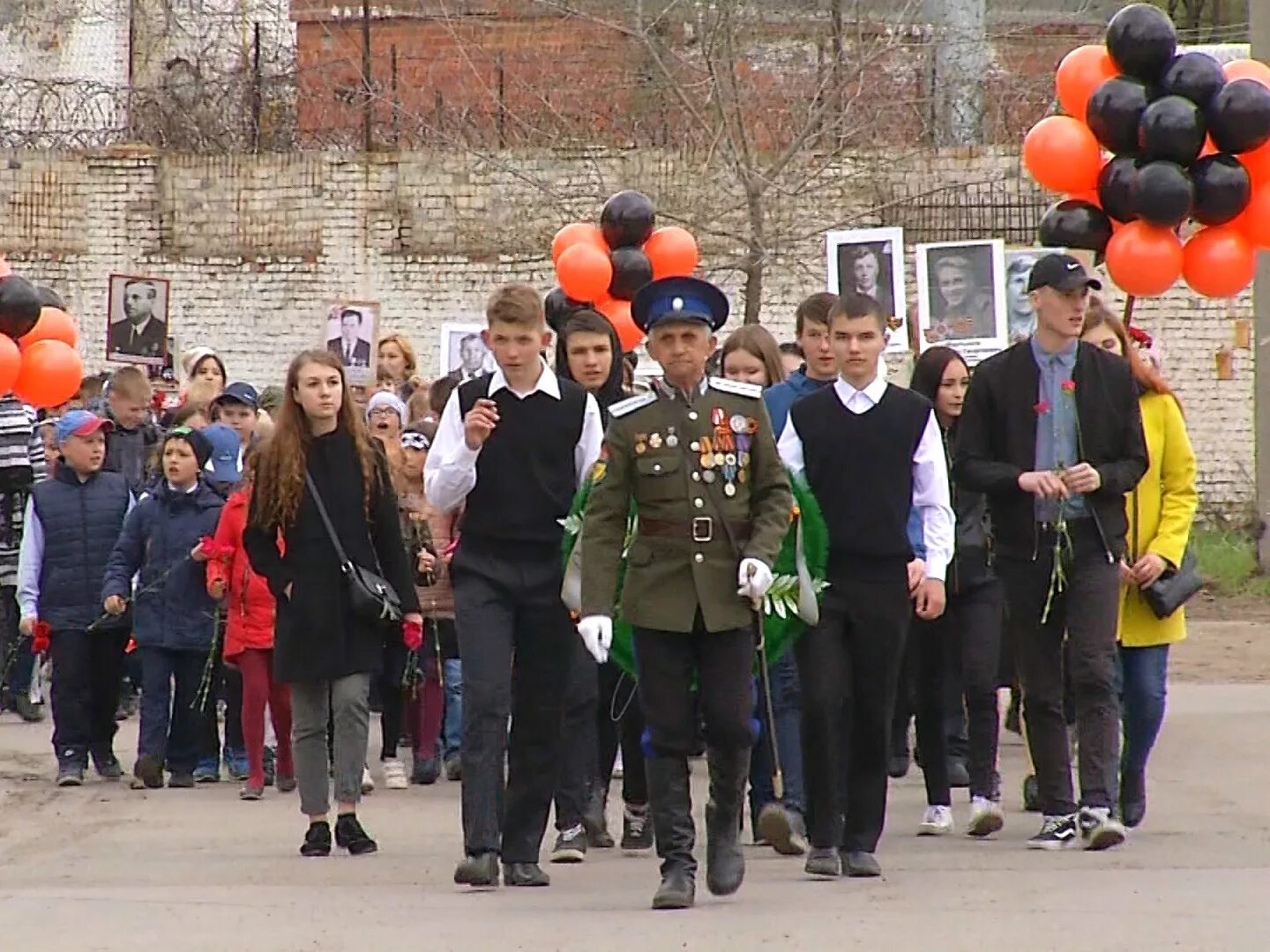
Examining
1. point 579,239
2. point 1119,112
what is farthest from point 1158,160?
point 579,239

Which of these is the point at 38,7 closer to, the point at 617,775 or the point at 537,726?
the point at 617,775

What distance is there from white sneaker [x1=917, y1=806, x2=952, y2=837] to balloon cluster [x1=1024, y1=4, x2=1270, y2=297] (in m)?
2.66

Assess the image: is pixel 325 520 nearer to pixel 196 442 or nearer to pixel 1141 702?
pixel 196 442

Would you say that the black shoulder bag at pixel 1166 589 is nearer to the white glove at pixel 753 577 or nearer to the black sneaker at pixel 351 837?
the white glove at pixel 753 577

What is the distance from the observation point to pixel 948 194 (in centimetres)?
2456

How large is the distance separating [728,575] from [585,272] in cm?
530

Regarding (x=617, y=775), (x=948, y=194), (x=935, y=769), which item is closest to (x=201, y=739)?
(x=617, y=775)

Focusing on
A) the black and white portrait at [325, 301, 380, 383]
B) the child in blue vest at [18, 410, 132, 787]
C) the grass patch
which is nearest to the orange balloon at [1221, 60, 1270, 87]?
the child in blue vest at [18, 410, 132, 787]

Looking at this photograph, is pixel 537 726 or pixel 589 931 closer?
pixel 589 931

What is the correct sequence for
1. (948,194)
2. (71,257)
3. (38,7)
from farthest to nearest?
(38,7)
(71,257)
(948,194)

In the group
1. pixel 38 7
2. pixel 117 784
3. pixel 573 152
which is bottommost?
pixel 117 784

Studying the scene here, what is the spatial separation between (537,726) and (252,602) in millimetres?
3235

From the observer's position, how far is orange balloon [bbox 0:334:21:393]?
11742 mm

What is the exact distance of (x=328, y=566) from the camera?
9.09 metres
